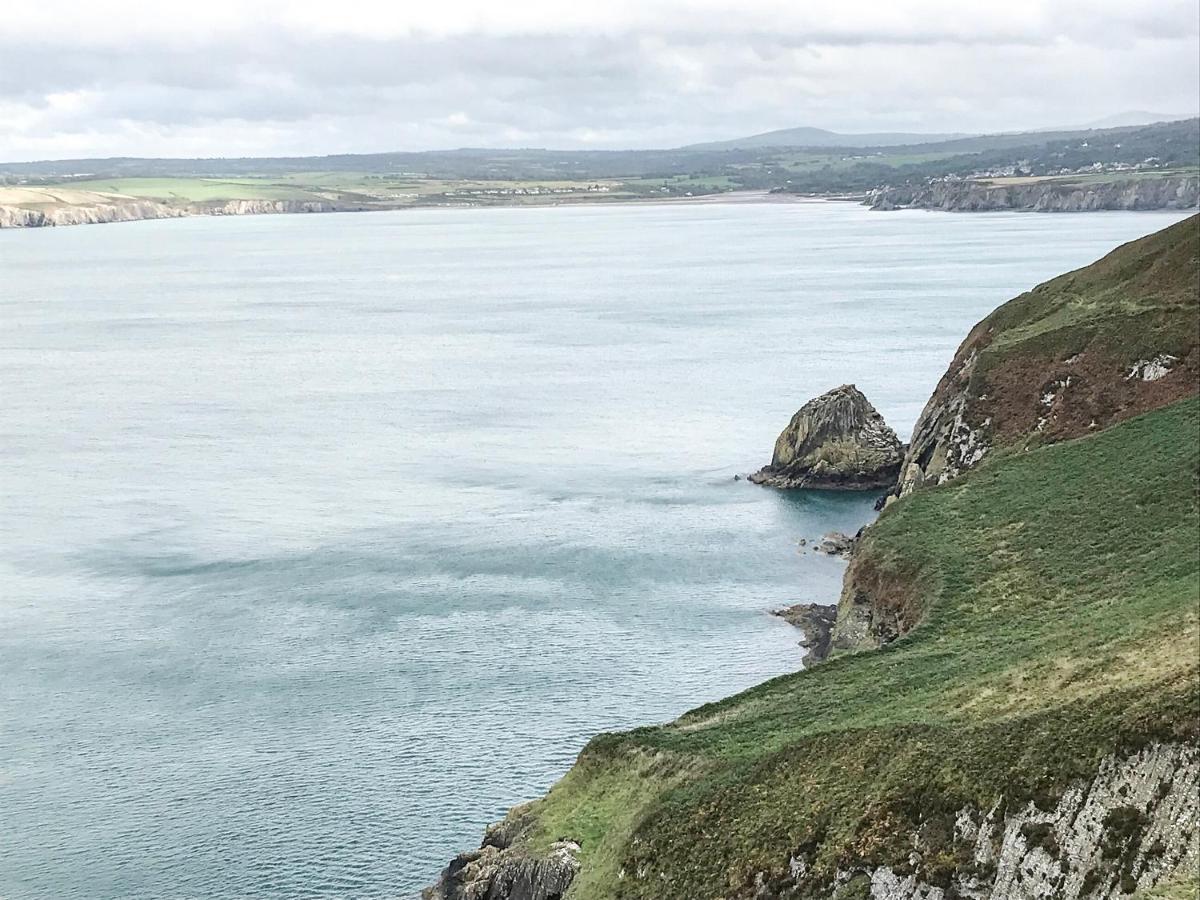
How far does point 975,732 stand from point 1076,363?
35.0 meters

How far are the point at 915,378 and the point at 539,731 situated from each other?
3116 inches

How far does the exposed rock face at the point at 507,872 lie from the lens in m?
37.2

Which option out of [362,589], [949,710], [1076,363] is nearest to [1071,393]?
[1076,363]

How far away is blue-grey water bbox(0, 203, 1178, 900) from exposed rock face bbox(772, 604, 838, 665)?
0.92m

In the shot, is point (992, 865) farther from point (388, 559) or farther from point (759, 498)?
point (759, 498)

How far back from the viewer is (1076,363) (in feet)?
213

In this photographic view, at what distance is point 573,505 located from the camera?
91188mm

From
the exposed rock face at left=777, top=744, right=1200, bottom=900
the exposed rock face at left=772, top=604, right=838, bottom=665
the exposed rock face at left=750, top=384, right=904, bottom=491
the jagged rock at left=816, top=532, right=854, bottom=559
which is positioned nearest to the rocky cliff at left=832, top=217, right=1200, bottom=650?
the exposed rock face at left=772, top=604, right=838, bottom=665

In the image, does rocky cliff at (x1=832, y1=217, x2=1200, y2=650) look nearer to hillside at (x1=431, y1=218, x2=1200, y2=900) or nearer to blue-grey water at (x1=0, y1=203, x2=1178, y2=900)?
hillside at (x1=431, y1=218, x2=1200, y2=900)

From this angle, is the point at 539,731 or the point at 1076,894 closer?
the point at 1076,894

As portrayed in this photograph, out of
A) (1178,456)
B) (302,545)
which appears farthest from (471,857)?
(302,545)

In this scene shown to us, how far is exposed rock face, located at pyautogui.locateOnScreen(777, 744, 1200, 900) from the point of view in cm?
2850

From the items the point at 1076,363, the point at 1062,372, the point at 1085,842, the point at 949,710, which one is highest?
the point at 1076,363

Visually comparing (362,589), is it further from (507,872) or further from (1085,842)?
(1085,842)
